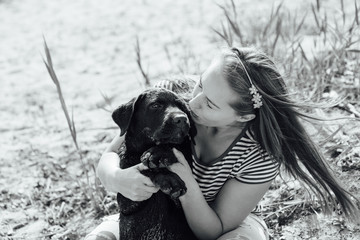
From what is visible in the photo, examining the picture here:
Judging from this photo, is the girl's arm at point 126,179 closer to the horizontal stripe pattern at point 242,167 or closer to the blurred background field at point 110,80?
the horizontal stripe pattern at point 242,167

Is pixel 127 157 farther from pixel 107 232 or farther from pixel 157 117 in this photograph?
pixel 107 232

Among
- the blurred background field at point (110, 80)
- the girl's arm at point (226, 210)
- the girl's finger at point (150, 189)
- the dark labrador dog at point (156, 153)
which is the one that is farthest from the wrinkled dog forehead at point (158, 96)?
the blurred background field at point (110, 80)

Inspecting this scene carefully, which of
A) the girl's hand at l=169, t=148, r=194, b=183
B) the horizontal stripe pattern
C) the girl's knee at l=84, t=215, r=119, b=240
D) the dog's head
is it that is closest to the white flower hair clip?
the horizontal stripe pattern

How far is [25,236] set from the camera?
4.14m

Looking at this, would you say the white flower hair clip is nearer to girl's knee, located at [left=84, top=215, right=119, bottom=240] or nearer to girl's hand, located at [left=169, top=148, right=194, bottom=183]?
girl's hand, located at [left=169, top=148, right=194, bottom=183]

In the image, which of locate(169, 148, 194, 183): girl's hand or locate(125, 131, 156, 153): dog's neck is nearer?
locate(169, 148, 194, 183): girl's hand

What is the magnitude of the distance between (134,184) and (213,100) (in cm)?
60

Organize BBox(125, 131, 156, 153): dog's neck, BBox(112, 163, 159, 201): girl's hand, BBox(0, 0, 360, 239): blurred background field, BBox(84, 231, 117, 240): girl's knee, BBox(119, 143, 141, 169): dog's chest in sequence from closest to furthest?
BBox(112, 163, 159, 201): girl's hand < BBox(125, 131, 156, 153): dog's neck < BBox(119, 143, 141, 169): dog's chest < BBox(84, 231, 117, 240): girl's knee < BBox(0, 0, 360, 239): blurred background field

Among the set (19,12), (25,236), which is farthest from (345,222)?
(19,12)

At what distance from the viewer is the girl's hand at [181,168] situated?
2.85 m

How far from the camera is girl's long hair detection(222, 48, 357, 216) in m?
3.13

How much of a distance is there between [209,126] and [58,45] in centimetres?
442

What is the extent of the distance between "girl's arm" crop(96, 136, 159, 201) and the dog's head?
0.18 m

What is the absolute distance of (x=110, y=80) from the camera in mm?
6168
